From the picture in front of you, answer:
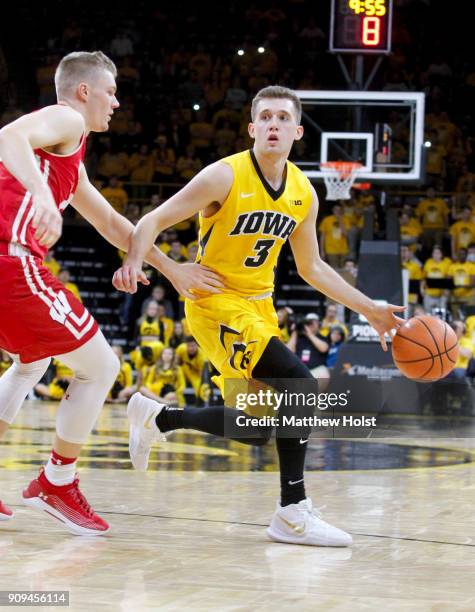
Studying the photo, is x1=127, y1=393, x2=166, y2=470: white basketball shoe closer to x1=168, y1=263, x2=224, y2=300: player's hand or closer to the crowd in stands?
x1=168, y1=263, x2=224, y2=300: player's hand

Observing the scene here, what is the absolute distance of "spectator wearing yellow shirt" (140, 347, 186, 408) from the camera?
45.9ft

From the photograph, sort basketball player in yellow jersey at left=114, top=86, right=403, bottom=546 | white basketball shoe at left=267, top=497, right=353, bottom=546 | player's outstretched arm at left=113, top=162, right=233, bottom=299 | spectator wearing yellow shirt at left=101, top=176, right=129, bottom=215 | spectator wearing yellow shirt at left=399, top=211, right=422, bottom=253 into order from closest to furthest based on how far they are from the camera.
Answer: white basketball shoe at left=267, top=497, right=353, bottom=546 → player's outstretched arm at left=113, top=162, right=233, bottom=299 → basketball player in yellow jersey at left=114, top=86, right=403, bottom=546 → spectator wearing yellow shirt at left=399, top=211, right=422, bottom=253 → spectator wearing yellow shirt at left=101, top=176, right=129, bottom=215

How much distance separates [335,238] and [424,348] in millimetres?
12519

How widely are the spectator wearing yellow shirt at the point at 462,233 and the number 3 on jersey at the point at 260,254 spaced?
12929mm

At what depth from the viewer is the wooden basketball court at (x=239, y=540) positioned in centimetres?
354

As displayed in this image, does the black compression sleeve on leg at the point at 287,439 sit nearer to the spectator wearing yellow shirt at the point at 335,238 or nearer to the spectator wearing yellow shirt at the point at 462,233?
the spectator wearing yellow shirt at the point at 335,238

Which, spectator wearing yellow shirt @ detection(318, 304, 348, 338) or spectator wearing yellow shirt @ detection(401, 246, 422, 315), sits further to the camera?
spectator wearing yellow shirt @ detection(401, 246, 422, 315)

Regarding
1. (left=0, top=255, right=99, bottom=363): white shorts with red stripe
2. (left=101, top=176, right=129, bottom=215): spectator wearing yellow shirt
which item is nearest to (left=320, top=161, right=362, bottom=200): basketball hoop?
(left=101, top=176, right=129, bottom=215): spectator wearing yellow shirt

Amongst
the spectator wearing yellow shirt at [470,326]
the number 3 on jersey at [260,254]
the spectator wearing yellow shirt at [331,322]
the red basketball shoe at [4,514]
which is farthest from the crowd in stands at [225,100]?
the red basketball shoe at [4,514]

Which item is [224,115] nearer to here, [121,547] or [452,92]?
[452,92]

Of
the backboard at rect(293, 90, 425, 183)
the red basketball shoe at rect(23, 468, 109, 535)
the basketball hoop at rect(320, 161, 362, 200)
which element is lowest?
the red basketball shoe at rect(23, 468, 109, 535)

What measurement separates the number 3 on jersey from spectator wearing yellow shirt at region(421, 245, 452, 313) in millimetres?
11125

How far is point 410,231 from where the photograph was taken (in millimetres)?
17906

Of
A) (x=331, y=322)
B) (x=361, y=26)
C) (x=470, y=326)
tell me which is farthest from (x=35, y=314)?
(x=470, y=326)
